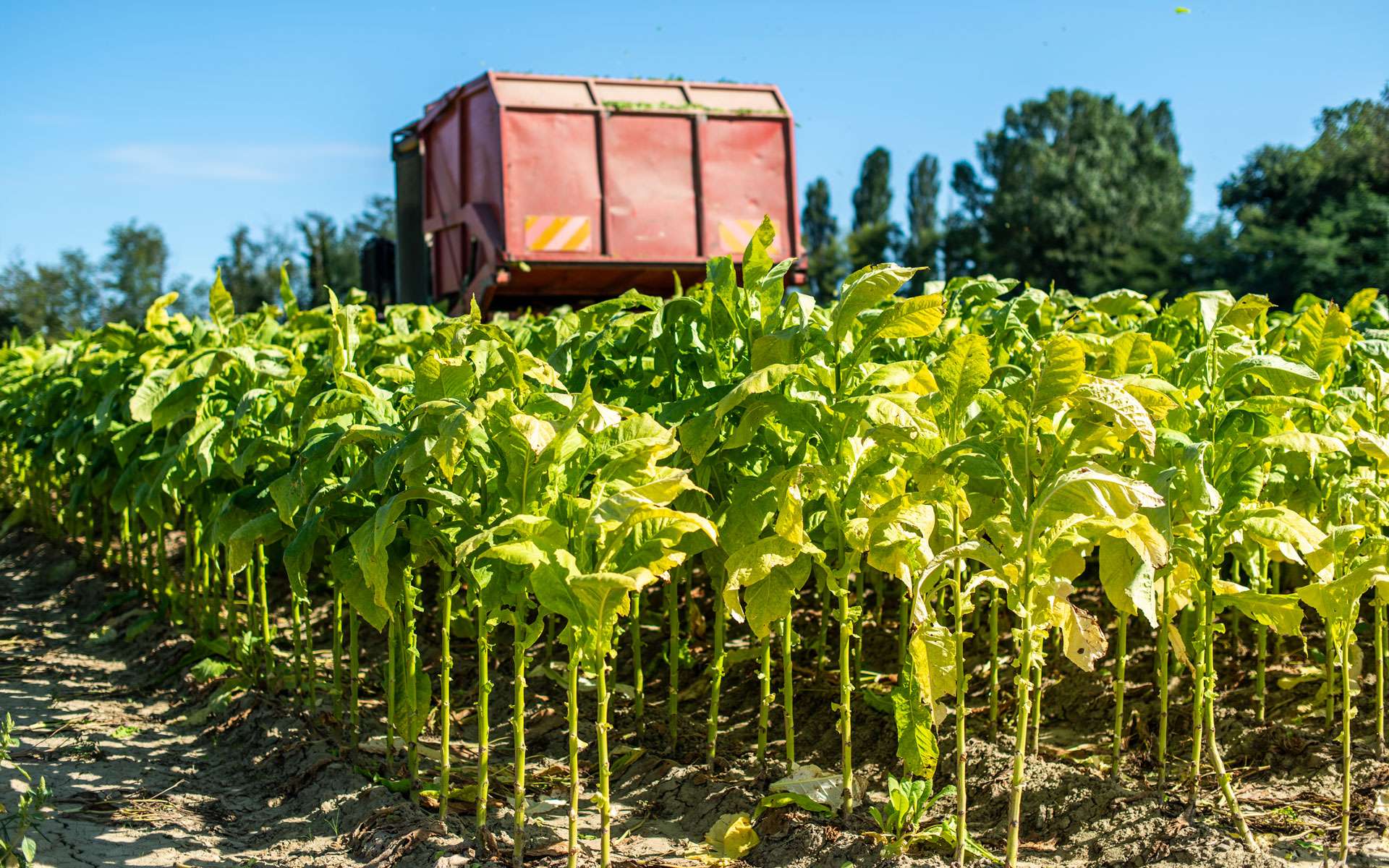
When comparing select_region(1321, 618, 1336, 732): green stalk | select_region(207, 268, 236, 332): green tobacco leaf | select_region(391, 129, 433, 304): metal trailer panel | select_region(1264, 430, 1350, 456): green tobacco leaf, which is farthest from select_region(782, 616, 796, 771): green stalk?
select_region(391, 129, 433, 304): metal trailer panel

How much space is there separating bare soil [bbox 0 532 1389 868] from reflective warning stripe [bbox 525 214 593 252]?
452cm

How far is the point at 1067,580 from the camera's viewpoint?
2744 mm

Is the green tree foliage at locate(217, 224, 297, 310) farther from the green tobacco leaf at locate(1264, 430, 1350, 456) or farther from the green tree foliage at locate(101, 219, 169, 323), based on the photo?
the green tobacco leaf at locate(1264, 430, 1350, 456)

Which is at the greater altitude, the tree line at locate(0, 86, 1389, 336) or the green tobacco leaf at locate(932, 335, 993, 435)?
the tree line at locate(0, 86, 1389, 336)

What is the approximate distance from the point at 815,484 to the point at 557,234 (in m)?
6.35

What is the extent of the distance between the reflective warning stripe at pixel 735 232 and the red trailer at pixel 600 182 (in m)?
0.01

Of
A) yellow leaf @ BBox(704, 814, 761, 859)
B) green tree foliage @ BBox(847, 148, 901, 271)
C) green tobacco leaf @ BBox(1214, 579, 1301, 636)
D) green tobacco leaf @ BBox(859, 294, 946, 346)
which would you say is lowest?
yellow leaf @ BBox(704, 814, 761, 859)

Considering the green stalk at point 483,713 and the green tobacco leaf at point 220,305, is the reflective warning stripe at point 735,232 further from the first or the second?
the green stalk at point 483,713

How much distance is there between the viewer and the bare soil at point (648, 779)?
3.07 metres

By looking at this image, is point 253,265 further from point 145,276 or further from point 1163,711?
point 1163,711

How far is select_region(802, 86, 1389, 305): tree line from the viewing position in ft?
78.4

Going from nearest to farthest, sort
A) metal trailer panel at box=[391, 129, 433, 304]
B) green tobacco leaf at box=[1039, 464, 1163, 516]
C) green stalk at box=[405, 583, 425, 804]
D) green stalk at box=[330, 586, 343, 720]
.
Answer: green tobacco leaf at box=[1039, 464, 1163, 516] < green stalk at box=[405, 583, 425, 804] < green stalk at box=[330, 586, 343, 720] < metal trailer panel at box=[391, 129, 433, 304]

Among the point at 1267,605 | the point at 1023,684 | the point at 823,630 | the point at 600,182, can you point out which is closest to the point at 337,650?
the point at 823,630

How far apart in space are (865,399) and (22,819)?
217cm
